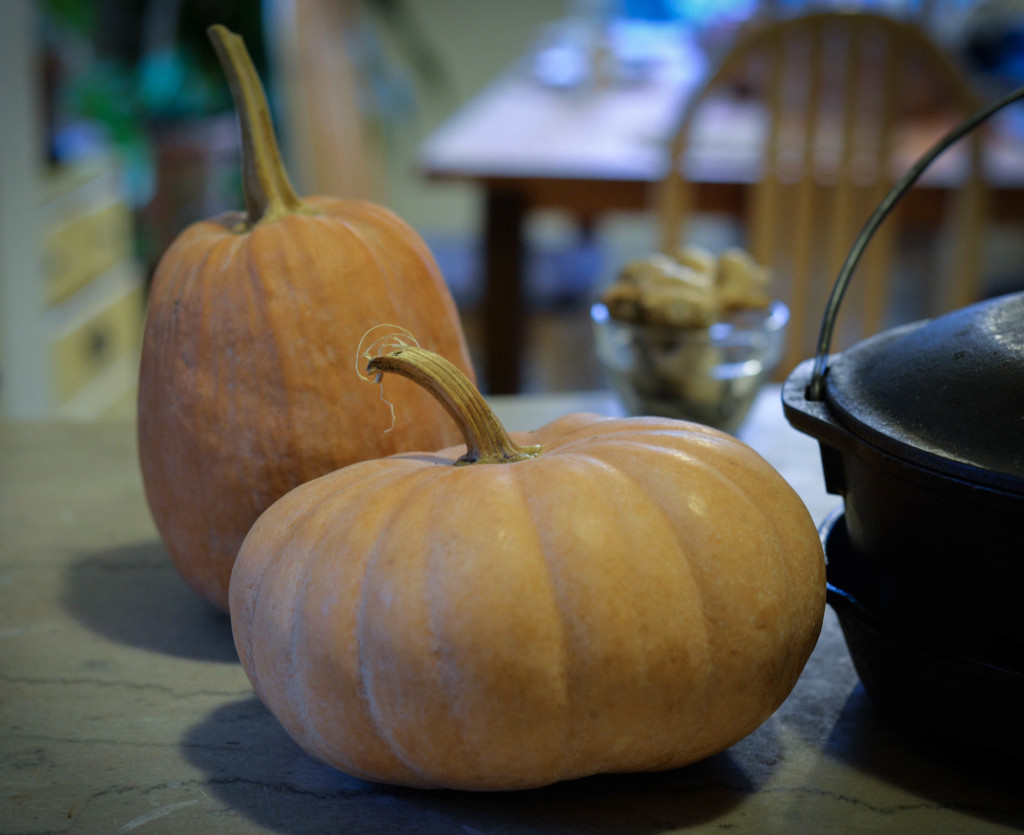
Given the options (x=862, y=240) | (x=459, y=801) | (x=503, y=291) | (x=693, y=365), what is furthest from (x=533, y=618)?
(x=503, y=291)

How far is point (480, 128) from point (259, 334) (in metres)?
1.89

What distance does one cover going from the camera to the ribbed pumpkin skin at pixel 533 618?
1.60 feet

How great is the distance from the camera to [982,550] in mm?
513

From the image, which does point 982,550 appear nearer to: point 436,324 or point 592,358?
point 436,324

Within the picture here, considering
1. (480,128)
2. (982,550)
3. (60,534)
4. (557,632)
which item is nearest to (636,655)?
(557,632)

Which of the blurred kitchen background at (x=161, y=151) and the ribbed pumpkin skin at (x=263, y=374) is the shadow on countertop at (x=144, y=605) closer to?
the ribbed pumpkin skin at (x=263, y=374)

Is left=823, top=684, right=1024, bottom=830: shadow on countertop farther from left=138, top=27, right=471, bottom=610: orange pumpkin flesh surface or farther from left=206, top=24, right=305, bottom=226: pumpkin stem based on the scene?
left=206, top=24, right=305, bottom=226: pumpkin stem

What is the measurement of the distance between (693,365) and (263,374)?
0.47 metres

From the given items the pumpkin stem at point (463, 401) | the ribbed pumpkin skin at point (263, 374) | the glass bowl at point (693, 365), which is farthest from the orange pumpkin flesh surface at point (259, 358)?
the glass bowl at point (693, 365)

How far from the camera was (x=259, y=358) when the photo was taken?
0.68 m

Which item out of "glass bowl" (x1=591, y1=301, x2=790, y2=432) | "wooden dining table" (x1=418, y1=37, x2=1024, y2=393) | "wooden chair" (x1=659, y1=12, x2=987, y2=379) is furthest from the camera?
"wooden dining table" (x1=418, y1=37, x2=1024, y2=393)

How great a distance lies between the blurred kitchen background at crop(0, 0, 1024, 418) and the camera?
7.95ft

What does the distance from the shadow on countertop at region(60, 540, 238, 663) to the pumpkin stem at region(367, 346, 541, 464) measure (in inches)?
10.2

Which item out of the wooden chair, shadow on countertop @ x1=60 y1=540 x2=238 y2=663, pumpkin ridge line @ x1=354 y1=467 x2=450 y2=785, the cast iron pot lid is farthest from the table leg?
pumpkin ridge line @ x1=354 y1=467 x2=450 y2=785
